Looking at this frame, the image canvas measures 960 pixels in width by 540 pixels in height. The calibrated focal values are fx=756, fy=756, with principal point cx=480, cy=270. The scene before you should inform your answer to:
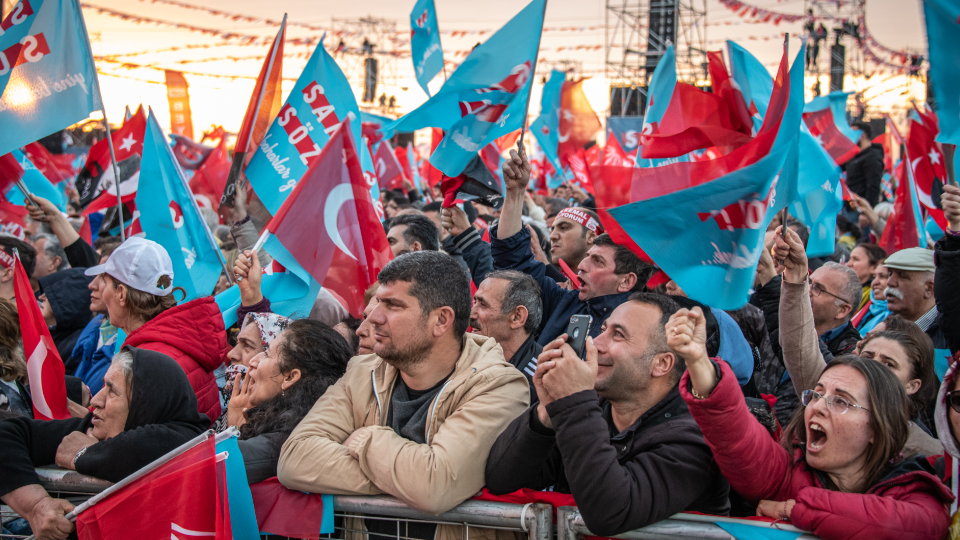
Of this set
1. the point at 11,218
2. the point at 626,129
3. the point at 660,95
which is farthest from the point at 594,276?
the point at 626,129

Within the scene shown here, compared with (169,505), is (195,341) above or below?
above

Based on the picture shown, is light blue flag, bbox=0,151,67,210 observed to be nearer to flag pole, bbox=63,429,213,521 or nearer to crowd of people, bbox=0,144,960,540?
crowd of people, bbox=0,144,960,540

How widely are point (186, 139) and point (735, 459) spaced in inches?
494

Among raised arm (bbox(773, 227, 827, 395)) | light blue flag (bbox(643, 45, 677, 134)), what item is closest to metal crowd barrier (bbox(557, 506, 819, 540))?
raised arm (bbox(773, 227, 827, 395))

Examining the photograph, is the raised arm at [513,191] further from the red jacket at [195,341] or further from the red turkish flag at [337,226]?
the red jacket at [195,341]

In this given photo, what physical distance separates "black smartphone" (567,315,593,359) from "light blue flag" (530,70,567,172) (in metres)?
9.40

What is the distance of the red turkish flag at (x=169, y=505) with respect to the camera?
2.68m

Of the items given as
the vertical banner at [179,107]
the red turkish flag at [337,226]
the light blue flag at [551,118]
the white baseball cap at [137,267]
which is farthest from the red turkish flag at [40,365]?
the vertical banner at [179,107]

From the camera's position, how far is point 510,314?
3.94 metres

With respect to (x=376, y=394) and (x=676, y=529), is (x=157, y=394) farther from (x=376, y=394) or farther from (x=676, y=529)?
(x=676, y=529)

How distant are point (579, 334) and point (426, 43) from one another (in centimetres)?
412

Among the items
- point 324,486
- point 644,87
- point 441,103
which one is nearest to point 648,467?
point 324,486

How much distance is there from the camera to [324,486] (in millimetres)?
2646

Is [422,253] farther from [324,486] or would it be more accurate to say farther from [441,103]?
[441,103]
